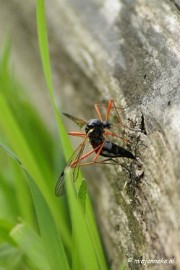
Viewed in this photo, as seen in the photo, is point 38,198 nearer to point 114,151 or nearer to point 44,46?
point 114,151

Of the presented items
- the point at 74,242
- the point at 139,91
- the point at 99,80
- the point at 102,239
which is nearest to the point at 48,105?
the point at 99,80

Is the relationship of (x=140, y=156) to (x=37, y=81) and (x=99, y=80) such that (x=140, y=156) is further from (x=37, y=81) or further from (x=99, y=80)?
(x=37, y=81)

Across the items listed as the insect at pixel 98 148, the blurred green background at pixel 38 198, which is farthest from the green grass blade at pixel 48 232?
the insect at pixel 98 148

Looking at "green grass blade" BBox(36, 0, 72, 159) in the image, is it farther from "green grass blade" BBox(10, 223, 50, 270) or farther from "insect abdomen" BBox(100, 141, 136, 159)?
"green grass blade" BBox(10, 223, 50, 270)

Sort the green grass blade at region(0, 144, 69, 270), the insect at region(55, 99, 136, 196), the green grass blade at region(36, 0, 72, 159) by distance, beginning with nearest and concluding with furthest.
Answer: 1. the green grass blade at region(0, 144, 69, 270)
2. the green grass blade at region(36, 0, 72, 159)
3. the insect at region(55, 99, 136, 196)

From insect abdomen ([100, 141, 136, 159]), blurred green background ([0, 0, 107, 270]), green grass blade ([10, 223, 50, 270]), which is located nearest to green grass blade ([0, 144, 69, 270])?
blurred green background ([0, 0, 107, 270])

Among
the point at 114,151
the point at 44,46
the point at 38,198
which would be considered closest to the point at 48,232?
the point at 38,198

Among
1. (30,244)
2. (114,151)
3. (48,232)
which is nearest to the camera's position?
(48,232)

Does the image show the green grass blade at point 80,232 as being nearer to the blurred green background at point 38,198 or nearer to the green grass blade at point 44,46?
the blurred green background at point 38,198
